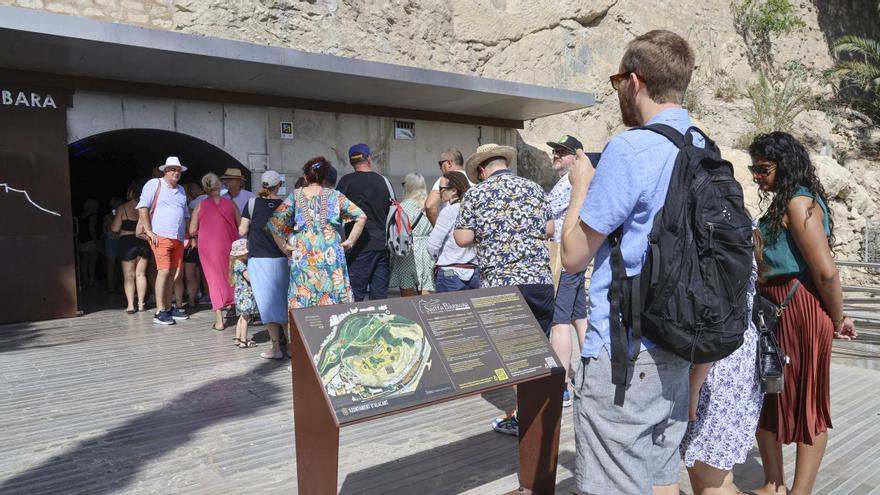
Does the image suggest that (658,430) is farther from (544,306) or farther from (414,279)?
(414,279)

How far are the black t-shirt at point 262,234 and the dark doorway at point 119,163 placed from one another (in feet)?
13.4

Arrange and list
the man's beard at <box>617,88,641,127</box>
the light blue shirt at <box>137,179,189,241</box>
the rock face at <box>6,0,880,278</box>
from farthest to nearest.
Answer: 1. the rock face at <box>6,0,880,278</box>
2. the light blue shirt at <box>137,179,189,241</box>
3. the man's beard at <box>617,88,641,127</box>

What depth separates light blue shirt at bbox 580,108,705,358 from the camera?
1.90 metres

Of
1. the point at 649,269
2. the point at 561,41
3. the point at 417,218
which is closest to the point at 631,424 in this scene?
the point at 649,269

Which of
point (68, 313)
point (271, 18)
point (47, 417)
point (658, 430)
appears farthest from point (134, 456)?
point (271, 18)

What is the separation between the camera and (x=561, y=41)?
1866 centimetres

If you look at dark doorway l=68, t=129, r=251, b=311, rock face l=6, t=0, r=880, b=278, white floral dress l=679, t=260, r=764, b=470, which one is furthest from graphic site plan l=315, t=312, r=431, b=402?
rock face l=6, t=0, r=880, b=278

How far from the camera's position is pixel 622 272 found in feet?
6.40

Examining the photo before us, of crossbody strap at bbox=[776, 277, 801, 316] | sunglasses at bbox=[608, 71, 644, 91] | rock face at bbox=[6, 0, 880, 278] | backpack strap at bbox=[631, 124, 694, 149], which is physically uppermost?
rock face at bbox=[6, 0, 880, 278]

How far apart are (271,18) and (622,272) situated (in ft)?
39.7

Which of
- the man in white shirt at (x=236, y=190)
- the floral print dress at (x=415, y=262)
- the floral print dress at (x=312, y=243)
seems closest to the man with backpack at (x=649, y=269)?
the floral print dress at (x=312, y=243)

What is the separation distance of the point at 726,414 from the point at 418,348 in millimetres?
1372

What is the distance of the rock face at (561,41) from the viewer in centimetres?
1217

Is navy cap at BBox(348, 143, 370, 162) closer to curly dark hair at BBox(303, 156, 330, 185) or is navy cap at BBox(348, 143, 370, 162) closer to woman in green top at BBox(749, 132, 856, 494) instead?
curly dark hair at BBox(303, 156, 330, 185)
